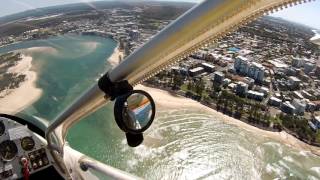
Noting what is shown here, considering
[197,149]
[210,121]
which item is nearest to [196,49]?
[197,149]

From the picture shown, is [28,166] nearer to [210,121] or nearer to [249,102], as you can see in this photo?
[210,121]

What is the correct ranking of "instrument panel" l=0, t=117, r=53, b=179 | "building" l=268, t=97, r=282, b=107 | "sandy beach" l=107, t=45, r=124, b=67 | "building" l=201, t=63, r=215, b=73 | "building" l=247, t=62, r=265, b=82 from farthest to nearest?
1. "sandy beach" l=107, t=45, r=124, b=67
2. "building" l=201, t=63, r=215, b=73
3. "building" l=247, t=62, r=265, b=82
4. "building" l=268, t=97, r=282, b=107
5. "instrument panel" l=0, t=117, r=53, b=179

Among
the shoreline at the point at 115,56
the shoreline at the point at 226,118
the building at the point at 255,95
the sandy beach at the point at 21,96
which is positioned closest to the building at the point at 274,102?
the building at the point at 255,95

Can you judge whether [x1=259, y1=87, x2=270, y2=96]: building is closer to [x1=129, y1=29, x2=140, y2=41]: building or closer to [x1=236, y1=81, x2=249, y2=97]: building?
[x1=236, y1=81, x2=249, y2=97]: building

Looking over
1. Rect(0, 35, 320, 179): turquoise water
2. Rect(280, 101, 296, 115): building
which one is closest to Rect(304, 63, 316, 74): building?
Rect(280, 101, 296, 115): building

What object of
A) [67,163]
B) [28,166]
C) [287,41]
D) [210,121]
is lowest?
[287,41]

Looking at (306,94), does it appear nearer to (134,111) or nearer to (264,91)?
(264,91)

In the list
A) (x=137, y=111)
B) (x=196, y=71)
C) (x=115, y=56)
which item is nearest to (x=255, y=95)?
(x=196, y=71)
